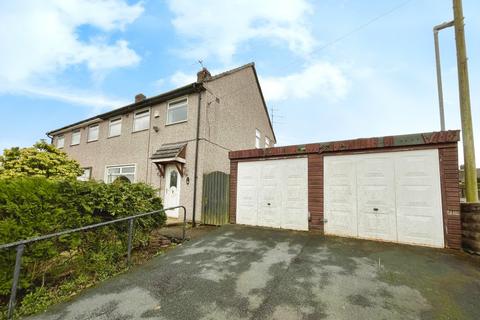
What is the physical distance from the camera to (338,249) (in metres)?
4.82

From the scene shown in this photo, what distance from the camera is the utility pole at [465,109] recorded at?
493 cm

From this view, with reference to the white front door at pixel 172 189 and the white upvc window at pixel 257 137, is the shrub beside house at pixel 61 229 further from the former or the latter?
the white upvc window at pixel 257 137

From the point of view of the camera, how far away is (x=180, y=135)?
9633mm

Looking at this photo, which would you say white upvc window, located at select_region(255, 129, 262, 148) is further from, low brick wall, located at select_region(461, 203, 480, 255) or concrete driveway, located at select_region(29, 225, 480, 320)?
low brick wall, located at select_region(461, 203, 480, 255)

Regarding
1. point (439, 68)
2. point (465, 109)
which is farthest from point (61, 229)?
point (439, 68)

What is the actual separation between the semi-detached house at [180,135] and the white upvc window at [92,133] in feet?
0.23

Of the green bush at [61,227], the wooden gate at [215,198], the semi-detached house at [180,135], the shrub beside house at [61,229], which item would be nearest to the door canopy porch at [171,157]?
the semi-detached house at [180,135]

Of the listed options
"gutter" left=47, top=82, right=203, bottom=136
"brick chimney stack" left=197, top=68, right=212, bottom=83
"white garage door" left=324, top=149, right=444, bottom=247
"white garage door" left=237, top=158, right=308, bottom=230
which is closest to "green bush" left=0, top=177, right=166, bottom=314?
"white garage door" left=237, top=158, right=308, bottom=230

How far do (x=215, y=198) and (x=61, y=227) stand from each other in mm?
4970

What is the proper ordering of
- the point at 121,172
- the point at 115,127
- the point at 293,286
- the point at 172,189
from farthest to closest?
the point at 115,127
the point at 121,172
the point at 172,189
the point at 293,286

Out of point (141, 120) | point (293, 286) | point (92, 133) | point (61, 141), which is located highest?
point (141, 120)

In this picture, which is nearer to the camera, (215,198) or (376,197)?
(376,197)

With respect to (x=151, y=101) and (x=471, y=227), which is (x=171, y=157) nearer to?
(x=151, y=101)

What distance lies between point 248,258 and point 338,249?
2.18 m
